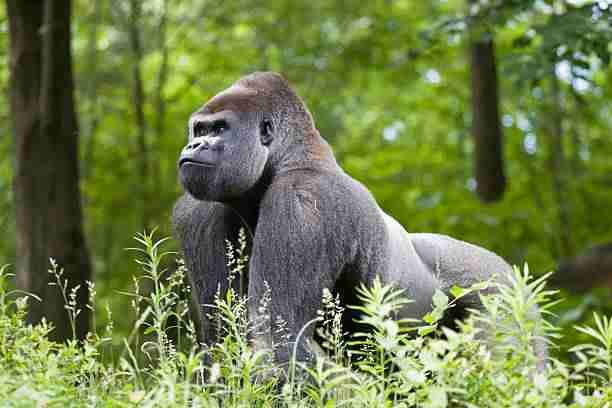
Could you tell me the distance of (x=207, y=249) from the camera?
4.09m

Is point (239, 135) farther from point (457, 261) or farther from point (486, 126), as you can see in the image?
point (486, 126)

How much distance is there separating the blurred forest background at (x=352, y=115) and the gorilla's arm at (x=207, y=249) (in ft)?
6.81

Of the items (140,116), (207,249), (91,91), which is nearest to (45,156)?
(91,91)

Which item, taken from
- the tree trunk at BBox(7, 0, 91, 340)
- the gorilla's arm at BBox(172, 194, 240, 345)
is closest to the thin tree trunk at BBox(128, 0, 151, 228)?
the tree trunk at BBox(7, 0, 91, 340)

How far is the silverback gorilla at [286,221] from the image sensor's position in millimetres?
3631

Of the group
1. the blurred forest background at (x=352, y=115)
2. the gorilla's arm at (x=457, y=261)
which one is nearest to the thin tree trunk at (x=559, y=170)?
the blurred forest background at (x=352, y=115)

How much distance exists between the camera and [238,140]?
3.93 metres

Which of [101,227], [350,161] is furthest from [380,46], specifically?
[101,227]

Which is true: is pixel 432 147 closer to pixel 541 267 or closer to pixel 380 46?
pixel 380 46

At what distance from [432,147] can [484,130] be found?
5.54 feet

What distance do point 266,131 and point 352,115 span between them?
7.76m

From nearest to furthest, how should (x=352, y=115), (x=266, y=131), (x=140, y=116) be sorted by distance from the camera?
(x=266, y=131) < (x=140, y=116) < (x=352, y=115)

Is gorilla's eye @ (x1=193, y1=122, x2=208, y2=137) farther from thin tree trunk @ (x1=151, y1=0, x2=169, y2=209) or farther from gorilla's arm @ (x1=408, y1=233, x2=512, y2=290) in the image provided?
thin tree trunk @ (x1=151, y1=0, x2=169, y2=209)

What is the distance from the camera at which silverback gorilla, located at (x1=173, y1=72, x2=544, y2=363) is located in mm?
3631
